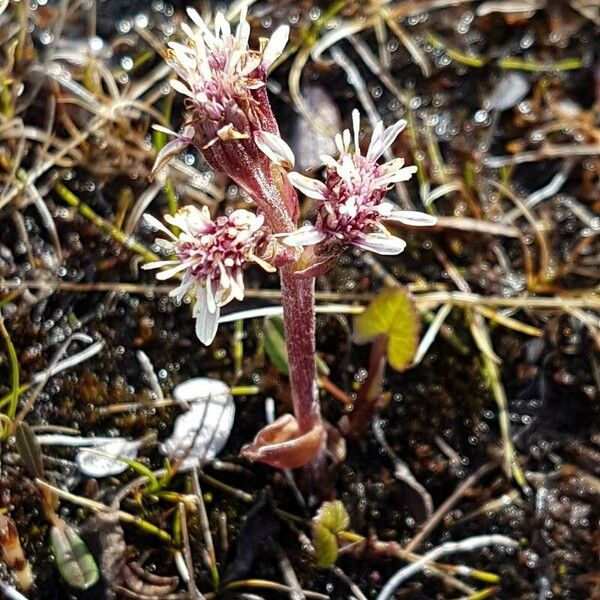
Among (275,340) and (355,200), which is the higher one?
(355,200)

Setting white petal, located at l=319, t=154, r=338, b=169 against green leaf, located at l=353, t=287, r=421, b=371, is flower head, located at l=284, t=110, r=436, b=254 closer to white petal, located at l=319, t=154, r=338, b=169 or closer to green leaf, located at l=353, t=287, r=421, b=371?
white petal, located at l=319, t=154, r=338, b=169

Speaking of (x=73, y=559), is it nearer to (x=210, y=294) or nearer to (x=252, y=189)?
(x=210, y=294)

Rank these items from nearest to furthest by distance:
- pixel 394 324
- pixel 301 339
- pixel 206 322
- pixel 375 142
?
pixel 206 322 < pixel 375 142 < pixel 301 339 < pixel 394 324

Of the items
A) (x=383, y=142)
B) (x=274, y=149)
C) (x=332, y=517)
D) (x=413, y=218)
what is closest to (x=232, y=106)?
(x=274, y=149)

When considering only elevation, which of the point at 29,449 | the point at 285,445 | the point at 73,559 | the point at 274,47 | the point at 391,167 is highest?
the point at 274,47

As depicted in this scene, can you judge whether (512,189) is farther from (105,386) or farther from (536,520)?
(105,386)
